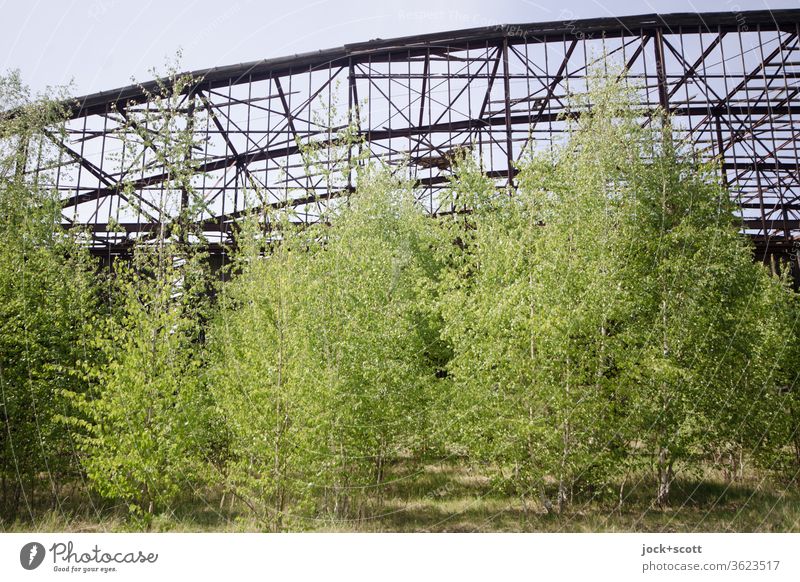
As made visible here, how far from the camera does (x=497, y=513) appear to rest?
12867 mm

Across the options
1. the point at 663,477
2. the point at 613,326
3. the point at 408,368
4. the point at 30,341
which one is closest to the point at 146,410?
the point at 30,341

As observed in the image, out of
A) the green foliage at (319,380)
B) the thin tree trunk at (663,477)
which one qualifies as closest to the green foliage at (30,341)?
the green foliage at (319,380)

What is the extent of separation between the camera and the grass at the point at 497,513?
449 inches

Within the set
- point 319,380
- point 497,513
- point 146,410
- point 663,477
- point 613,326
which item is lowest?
point 497,513

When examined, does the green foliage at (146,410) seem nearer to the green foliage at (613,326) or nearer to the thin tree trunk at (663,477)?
the green foliage at (613,326)

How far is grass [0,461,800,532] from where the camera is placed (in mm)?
11395

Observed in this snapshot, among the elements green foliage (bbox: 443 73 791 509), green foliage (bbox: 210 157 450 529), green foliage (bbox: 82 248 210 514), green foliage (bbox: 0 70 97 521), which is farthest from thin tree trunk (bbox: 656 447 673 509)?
green foliage (bbox: 0 70 97 521)

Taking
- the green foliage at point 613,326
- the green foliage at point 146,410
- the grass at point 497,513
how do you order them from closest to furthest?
the green foliage at point 146,410, the green foliage at point 613,326, the grass at point 497,513

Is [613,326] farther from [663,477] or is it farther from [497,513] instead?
[497,513]

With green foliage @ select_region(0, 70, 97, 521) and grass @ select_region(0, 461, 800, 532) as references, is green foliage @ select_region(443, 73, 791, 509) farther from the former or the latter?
green foliage @ select_region(0, 70, 97, 521)

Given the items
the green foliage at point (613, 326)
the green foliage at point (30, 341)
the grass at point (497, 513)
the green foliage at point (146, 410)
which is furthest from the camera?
the green foliage at point (30, 341)
